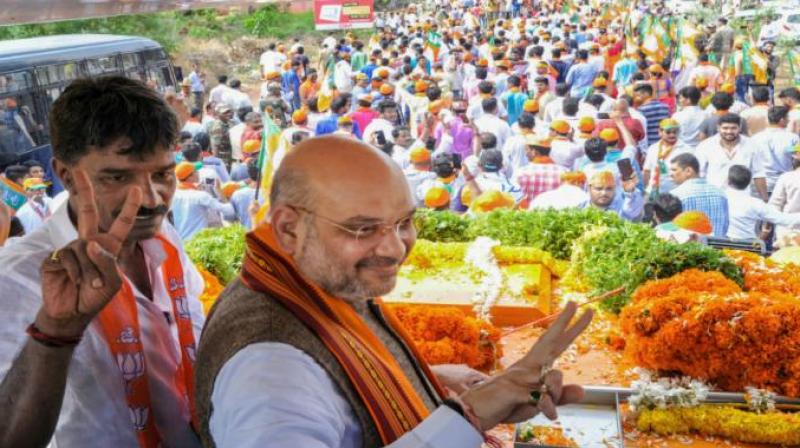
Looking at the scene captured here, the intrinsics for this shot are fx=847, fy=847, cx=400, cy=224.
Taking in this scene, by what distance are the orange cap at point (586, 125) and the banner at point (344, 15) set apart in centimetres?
467

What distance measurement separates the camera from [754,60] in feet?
52.4

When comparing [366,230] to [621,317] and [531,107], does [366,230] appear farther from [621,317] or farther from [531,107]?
[531,107]

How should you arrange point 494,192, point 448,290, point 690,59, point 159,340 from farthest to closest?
point 690,59 → point 494,192 → point 448,290 → point 159,340

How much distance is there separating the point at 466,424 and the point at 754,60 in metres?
16.0

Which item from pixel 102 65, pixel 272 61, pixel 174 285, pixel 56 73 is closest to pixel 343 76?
pixel 272 61

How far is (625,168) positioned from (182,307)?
750 centimetres

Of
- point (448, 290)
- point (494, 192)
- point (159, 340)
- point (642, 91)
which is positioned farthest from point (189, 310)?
point (642, 91)

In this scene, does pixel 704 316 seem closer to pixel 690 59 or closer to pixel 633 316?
pixel 633 316

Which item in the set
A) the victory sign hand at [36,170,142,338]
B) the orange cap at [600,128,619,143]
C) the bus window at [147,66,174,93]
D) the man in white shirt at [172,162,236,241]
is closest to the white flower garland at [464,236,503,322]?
the man in white shirt at [172,162,236,241]

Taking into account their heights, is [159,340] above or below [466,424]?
below

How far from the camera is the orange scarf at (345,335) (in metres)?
1.83

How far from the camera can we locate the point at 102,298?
1.71 meters

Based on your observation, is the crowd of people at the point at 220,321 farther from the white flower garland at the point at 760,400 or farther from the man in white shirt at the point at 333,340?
the white flower garland at the point at 760,400

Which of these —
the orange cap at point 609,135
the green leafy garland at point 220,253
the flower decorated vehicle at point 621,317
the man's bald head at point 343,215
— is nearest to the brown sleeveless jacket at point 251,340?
the man's bald head at point 343,215
